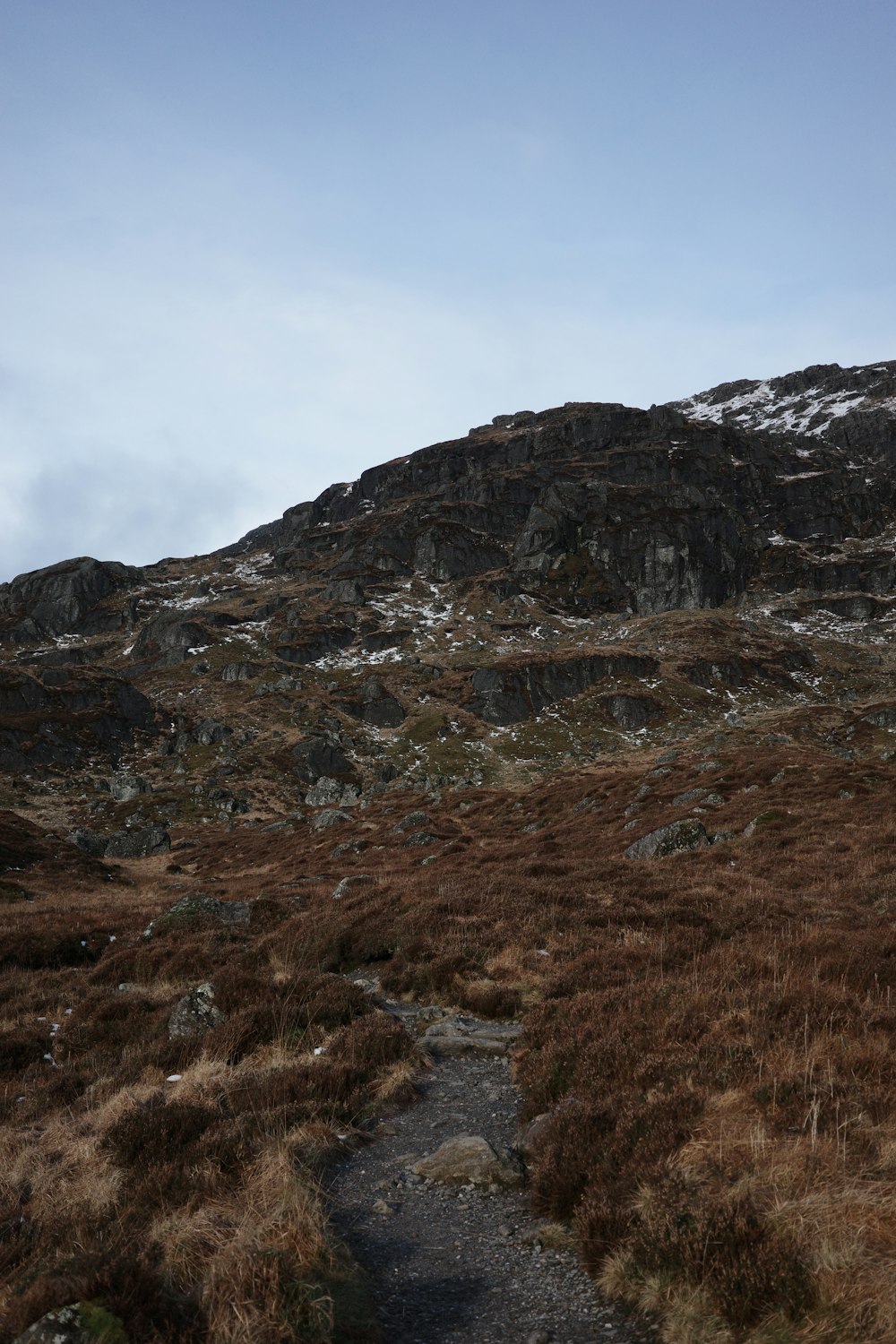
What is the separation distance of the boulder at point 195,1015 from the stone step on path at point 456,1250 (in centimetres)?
394

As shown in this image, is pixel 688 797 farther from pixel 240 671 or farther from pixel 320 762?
pixel 240 671

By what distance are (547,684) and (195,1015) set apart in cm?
9177

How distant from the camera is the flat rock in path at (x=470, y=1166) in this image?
20.2 ft

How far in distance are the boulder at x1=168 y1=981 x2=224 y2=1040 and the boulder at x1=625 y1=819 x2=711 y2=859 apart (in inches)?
744

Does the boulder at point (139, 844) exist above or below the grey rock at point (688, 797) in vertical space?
below

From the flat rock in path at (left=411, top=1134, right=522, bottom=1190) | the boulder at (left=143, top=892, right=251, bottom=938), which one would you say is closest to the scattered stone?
the flat rock in path at (left=411, top=1134, right=522, bottom=1190)

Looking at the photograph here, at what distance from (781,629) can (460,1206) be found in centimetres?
15171

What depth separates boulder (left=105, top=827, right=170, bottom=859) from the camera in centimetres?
5122

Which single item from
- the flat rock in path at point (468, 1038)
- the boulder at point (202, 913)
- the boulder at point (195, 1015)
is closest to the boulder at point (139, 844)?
the boulder at point (202, 913)

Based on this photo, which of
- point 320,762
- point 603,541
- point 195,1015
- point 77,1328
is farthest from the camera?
point 603,541

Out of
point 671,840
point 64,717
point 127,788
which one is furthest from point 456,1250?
point 64,717

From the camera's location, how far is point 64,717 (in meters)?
81.4

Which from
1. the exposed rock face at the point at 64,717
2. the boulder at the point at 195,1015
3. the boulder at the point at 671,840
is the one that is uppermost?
the exposed rock face at the point at 64,717

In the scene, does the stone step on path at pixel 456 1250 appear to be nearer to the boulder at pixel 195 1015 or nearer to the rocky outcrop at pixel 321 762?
the boulder at pixel 195 1015
